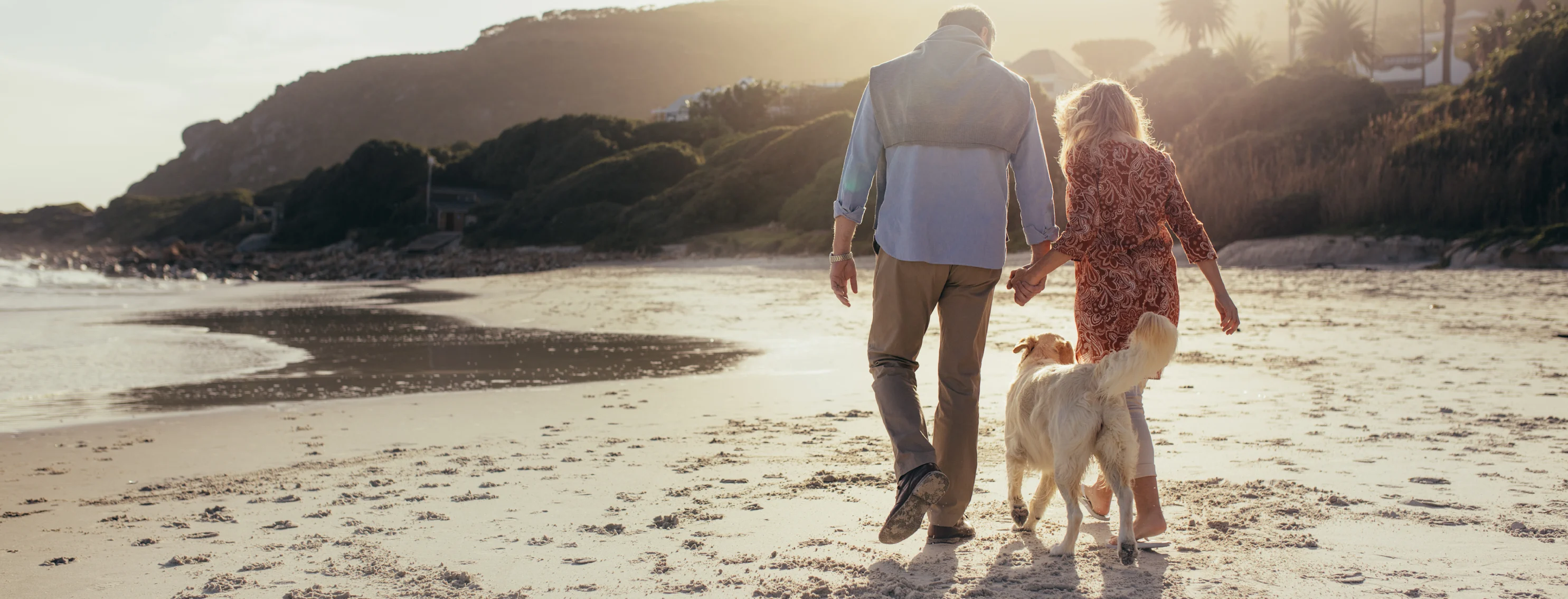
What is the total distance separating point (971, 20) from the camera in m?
3.17

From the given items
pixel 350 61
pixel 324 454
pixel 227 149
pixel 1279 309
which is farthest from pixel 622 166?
pixel 350 61

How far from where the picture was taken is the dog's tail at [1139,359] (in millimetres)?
2674

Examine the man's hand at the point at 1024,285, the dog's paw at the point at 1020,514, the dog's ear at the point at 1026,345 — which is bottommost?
the dog's paw at the point at 1020,514

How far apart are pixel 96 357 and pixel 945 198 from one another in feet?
29.3

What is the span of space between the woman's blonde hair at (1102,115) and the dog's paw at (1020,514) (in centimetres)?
110

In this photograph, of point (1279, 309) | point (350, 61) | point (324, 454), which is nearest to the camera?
point (324, 454)

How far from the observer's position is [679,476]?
402 cm

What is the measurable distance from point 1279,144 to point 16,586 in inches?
1036

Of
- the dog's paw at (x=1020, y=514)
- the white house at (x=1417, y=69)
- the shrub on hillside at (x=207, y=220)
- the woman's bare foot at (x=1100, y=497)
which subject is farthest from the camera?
the shrub on hillside at (x=207, y=220)

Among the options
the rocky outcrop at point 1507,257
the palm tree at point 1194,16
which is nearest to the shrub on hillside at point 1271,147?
the rocky outcrop at point 1507,257

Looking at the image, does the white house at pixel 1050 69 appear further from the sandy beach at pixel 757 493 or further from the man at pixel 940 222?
the man at pixel 940 222

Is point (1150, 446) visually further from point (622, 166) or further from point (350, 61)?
point (350, 61)

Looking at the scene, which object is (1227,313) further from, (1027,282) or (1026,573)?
(1026,573)

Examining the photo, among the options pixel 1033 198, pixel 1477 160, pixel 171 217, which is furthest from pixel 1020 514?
pixel 171 217
